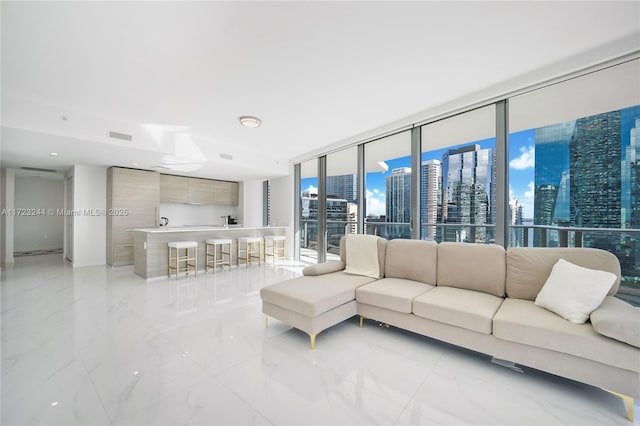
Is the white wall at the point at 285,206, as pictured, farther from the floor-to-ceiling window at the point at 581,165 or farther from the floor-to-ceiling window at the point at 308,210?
the floor-to-ceiling window at the point at 581,165

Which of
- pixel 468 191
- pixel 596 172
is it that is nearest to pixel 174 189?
pixel 468 191

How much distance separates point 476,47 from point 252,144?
4.25 metres

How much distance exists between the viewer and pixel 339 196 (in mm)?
5656

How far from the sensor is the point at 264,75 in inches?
111

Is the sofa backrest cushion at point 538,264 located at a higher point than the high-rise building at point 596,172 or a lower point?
lower

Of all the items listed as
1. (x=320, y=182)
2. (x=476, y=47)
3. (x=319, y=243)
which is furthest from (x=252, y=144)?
(x=476, y=47)

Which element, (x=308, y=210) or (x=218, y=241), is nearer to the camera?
(x=218, y=241)

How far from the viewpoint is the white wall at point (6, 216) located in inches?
247

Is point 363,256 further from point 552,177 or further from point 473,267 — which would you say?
point 552,177

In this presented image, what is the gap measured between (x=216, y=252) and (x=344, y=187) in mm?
3210

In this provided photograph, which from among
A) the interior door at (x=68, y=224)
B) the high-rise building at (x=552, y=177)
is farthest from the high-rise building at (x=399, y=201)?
the interior door at (x=68, y=224)

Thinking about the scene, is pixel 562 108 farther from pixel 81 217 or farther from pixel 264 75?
pixel 81 217

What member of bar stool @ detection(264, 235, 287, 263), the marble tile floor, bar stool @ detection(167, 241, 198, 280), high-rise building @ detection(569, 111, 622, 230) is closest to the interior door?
bar stool @ detection(167, 241, 198, 280)

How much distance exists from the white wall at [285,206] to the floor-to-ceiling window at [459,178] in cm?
362
